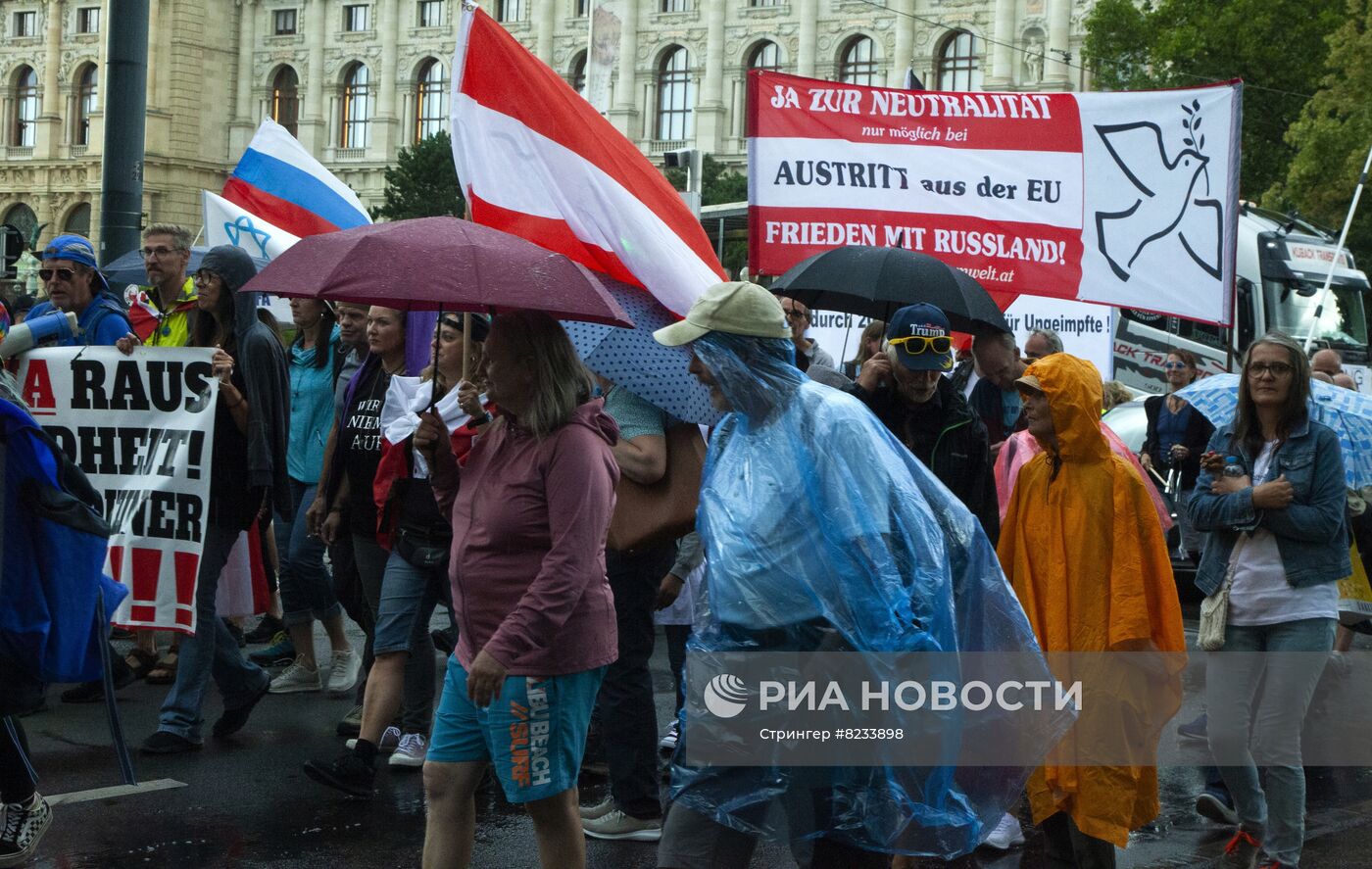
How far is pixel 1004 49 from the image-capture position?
174ft

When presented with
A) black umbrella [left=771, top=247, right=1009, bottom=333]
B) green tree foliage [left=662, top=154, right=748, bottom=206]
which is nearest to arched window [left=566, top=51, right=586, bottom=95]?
green tree foliage [left=662, top=154, right=748, bottom=206]

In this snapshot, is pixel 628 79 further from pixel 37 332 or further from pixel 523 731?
pixel 523 731

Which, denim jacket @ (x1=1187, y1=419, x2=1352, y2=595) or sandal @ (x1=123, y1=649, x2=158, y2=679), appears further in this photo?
sandal @ (x1=123, y1=649, x2=158, y2=679)

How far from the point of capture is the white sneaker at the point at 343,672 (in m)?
7.49

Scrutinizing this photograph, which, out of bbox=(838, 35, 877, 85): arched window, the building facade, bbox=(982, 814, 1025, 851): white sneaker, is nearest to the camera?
bbox=(982, 814, 1025, 851): white sneaker

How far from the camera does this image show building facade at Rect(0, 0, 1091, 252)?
180 feet

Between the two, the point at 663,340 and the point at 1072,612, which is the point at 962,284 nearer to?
the point at 1072,612

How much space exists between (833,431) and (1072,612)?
123cm

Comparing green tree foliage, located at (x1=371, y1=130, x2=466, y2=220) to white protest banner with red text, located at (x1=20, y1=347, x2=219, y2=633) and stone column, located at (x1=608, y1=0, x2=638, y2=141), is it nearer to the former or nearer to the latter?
stone column, located at (x1=608, y1=0, x2=638, y2=141)

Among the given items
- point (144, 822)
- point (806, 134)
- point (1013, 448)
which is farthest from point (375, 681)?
point (806, 134)

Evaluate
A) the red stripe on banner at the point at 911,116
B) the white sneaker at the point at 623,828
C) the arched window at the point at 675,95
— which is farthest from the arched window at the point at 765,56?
the white sneaker at the point at 623,828

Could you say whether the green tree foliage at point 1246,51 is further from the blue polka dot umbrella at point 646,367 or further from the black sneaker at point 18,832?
the black sneaker at point 18,832

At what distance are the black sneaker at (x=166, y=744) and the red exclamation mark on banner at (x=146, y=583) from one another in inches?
18.0

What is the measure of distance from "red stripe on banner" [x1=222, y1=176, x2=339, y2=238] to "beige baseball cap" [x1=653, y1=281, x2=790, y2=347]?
683 centimetres
